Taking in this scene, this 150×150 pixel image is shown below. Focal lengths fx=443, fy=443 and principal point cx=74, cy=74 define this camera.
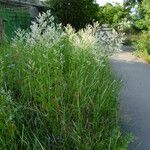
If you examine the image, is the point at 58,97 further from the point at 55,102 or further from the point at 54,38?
the point at 54,38

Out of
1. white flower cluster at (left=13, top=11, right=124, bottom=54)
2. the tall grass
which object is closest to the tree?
white flower cluster at (left=13, top=11, right=124, bottom=54)

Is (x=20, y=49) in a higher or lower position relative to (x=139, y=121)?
higher

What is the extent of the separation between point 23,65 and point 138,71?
826 cm

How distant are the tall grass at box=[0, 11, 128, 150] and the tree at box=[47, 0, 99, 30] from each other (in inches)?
775

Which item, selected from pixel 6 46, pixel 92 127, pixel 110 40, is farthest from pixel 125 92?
pixel 92 127

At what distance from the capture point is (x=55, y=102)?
506 centimetres

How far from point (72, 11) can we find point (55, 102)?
22.4 m

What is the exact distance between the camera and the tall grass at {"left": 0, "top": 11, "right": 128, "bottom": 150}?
15.0 ft

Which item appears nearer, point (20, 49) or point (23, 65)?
point (23, 65)

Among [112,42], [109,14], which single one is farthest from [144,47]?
[109,14]

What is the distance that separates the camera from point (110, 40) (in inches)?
313

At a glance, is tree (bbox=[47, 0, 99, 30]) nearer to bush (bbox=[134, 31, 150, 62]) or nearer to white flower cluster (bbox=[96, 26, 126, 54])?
bush (bbox=[134, 31, 150, 62])

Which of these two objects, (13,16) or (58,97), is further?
(13,16)

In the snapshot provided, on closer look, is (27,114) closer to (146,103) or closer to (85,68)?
(85,68)
